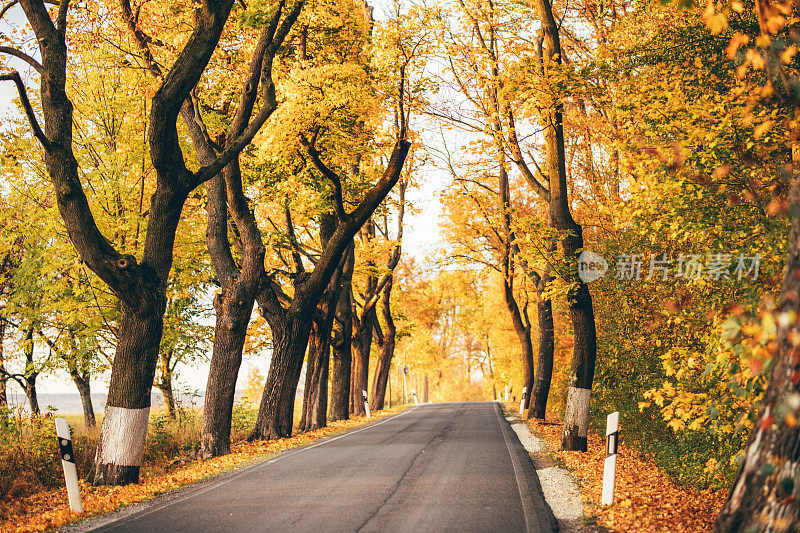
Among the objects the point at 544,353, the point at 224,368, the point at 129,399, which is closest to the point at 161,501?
the point at 129,399

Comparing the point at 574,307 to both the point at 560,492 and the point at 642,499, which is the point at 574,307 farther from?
the point at 642,499

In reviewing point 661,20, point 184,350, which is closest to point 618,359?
point 661,20

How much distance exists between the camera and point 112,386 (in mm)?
9664

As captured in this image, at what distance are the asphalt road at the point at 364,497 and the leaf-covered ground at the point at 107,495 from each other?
1.34ft

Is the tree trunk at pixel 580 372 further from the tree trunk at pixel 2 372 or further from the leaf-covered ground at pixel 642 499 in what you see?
the tree trunk at pixel 2 372

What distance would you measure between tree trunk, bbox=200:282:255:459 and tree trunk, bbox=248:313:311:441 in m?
2.44

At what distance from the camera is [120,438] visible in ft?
31.2

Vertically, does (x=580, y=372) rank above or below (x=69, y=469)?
above

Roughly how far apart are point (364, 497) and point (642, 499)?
3.36 metres

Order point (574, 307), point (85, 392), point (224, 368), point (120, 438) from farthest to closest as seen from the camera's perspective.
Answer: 1. point (85, 392)
2. point (224, 368)
3. point (574, 307)
4. point (120, 438)

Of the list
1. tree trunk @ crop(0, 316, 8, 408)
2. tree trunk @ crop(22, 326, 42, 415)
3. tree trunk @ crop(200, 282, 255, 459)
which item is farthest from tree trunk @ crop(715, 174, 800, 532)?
tree trunk @ crop(0, 316, 8, 408)

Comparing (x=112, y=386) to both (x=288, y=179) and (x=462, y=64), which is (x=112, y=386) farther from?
(x=462, y=64)

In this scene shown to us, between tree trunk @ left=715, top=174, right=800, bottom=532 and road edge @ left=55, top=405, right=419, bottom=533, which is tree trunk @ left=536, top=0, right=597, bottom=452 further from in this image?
tree trunk @ left=715, top=174, right=800, bottom=532

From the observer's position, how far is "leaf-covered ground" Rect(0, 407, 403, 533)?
23.8 feet
